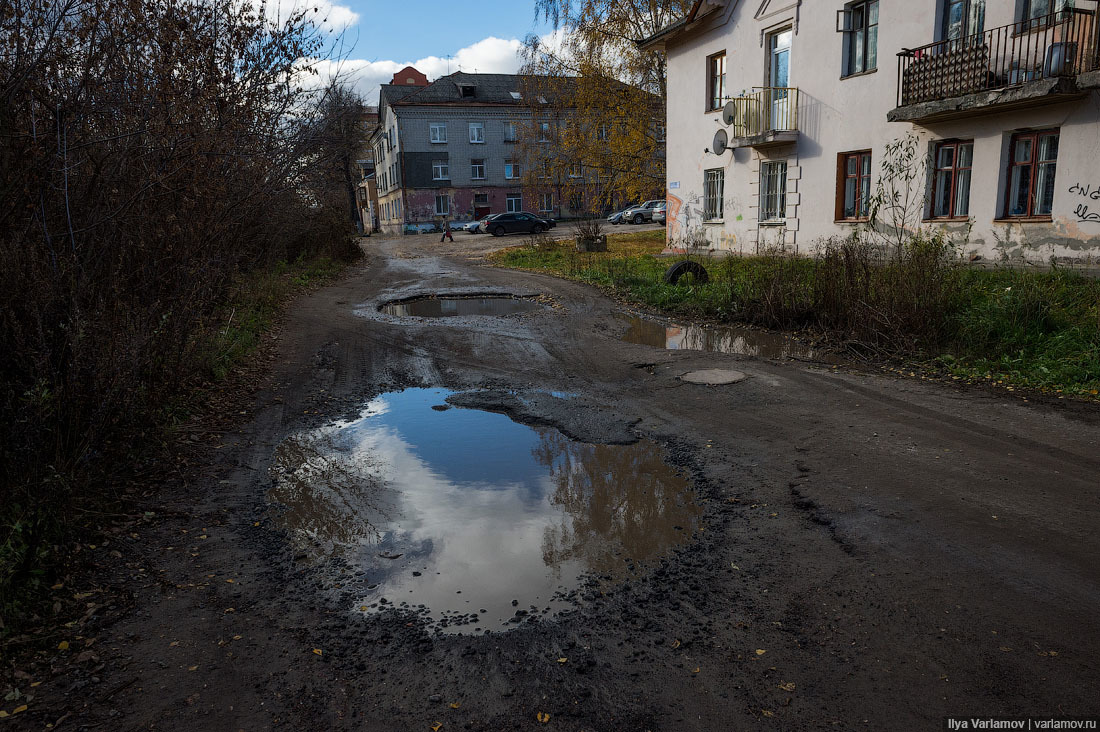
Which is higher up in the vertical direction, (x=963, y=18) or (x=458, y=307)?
(x=963, y=18)

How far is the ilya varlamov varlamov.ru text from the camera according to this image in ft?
8.20

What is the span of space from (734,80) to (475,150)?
112 feet

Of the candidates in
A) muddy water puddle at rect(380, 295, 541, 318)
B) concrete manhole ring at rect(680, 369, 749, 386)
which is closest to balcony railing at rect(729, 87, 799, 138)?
muddy water puddle at rect(380, 295, 541, 318)

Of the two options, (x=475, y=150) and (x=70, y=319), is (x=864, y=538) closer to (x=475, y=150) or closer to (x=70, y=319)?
(x=70, y=319)

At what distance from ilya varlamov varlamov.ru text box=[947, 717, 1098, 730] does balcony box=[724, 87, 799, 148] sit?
17.2 meters

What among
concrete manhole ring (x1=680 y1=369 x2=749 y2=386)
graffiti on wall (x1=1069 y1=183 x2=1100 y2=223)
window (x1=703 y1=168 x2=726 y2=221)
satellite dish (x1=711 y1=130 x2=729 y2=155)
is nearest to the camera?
concrete manhole ring (x1=680 y1=369 x2=749 y2=386)

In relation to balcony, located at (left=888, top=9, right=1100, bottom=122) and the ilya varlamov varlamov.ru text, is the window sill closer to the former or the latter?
balcony, located at (left=888, top=9, right=1100, bottom=122)

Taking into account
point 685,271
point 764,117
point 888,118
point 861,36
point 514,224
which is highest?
point 861,36

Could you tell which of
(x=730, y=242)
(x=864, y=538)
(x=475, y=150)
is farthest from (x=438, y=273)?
(x=475, y=150)

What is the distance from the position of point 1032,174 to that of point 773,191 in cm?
712

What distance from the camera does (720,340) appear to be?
32.9ft

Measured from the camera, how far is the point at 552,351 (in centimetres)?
942

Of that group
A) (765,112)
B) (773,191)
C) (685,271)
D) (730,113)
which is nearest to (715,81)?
(730,113)

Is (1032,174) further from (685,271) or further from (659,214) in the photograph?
(659,214)
